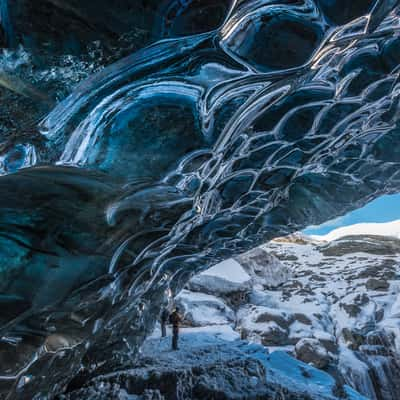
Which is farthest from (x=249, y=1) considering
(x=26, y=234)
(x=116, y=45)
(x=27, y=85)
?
(x=26, y=234)

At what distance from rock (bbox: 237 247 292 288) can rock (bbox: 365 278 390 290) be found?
12.9 ft

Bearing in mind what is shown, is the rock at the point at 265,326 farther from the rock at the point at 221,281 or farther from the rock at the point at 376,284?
the rock at the point at 376,284

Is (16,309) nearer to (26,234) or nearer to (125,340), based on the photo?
(26,234)

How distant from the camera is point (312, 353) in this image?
29.5ft

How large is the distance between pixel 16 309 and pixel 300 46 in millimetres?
1038

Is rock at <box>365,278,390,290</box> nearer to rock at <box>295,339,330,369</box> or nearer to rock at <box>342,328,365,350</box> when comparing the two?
rock at <box>342,328,365,350</box>

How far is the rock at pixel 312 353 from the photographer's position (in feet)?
28.6

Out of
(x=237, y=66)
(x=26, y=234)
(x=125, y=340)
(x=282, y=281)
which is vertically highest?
(x=282, y=281)

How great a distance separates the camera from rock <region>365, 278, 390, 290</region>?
1438cm

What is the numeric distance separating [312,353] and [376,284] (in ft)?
25.4

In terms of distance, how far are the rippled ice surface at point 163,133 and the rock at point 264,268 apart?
47.0ft

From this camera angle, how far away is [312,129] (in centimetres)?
122

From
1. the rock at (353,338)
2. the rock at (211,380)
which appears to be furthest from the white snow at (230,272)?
the rock at (211,380)

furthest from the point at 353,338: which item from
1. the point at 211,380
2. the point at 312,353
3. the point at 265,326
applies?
the point at 211,380
